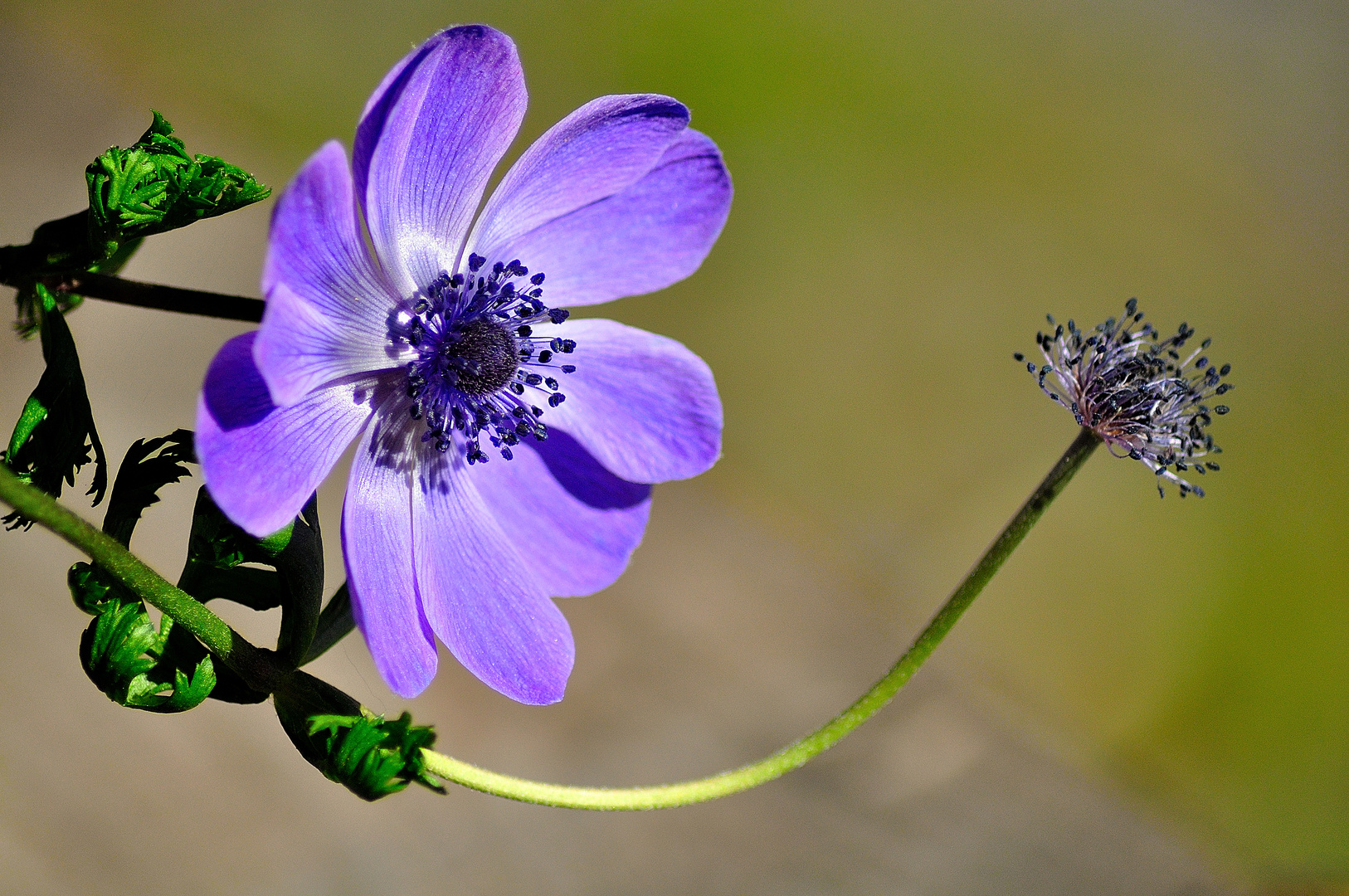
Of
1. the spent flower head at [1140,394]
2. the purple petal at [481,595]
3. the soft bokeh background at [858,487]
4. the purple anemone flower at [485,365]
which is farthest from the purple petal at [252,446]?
the soft bokeh background at [858,487]

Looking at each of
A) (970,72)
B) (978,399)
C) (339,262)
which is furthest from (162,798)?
(970,72)


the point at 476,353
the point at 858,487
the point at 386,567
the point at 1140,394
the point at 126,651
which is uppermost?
the point at 858,487

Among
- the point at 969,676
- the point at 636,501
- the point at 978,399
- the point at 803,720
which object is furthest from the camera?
the point at 978,399

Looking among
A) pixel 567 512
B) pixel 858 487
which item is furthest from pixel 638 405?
pixel 858 487

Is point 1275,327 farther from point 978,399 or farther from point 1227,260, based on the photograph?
point 978,399

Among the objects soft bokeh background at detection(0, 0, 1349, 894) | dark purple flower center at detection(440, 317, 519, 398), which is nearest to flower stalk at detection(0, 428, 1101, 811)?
dark purple flower center at detection(440, 317, 519, 398)

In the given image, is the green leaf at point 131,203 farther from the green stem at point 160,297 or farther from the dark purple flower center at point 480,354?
the dark purple flower center at point 480,354

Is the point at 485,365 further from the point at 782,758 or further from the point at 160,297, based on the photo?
the point at 782,758
